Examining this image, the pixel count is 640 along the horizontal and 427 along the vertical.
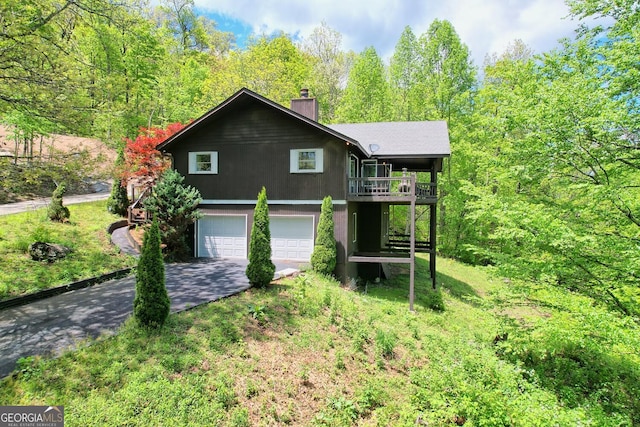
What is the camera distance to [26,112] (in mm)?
7152

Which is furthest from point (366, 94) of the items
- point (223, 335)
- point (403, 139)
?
point (223, 335)

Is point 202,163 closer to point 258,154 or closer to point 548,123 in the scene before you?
point 258,154

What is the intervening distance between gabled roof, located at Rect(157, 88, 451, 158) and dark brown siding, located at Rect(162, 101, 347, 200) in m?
0.48

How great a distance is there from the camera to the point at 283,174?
43.6 ft

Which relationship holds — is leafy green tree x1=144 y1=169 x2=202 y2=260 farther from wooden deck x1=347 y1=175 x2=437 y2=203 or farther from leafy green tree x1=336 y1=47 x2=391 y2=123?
leafy green tree x1=336 y1=47 x2=391 y2=123

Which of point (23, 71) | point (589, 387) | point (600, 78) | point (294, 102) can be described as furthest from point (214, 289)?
point (600, 78)

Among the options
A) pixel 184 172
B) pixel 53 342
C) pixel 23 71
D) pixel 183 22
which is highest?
pixel 183 22

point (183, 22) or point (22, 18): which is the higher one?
point (183, 22)

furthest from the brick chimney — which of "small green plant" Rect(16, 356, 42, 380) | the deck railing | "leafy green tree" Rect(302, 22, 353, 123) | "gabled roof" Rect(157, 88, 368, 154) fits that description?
"leafy green tree" Rect(302, 22, 353, 123)

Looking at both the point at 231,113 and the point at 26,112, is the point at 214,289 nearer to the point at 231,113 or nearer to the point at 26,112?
the point at 26,112

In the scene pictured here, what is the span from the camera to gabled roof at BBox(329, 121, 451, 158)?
44.4ft

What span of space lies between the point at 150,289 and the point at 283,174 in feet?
25.7

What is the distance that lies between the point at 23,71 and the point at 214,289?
21.9 feet

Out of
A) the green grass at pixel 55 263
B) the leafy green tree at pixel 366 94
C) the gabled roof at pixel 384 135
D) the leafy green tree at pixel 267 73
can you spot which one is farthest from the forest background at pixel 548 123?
the leafy green tree at pixel 267 73
